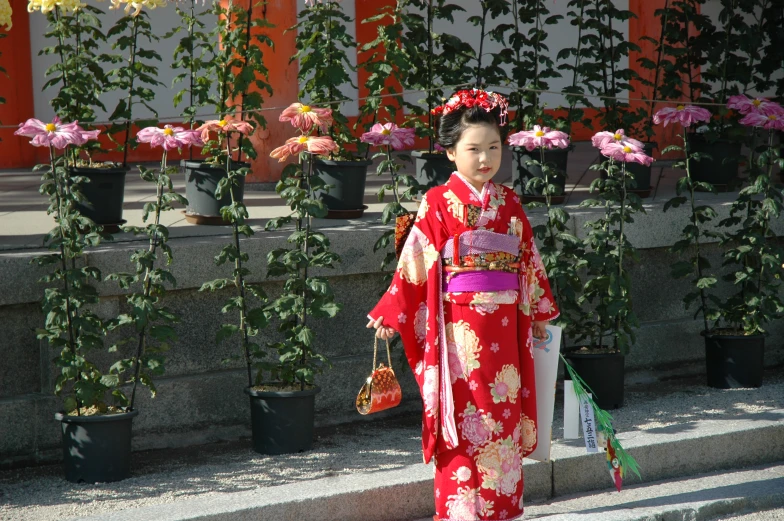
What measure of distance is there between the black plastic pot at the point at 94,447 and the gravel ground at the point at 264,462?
0.05 metres

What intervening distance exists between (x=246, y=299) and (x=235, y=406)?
0.54 metres

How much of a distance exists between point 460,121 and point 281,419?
5.60ft

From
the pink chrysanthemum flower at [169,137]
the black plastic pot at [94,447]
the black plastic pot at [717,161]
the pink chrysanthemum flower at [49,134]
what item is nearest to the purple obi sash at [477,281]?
the pink chrysanthemum flower at [169,137]

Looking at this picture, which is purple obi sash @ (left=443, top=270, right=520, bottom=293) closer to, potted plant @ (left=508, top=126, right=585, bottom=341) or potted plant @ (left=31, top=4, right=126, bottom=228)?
potted plant @ (left=508, top=126, right=585, bottom=341)

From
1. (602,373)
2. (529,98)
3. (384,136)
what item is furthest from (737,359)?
(384,136)

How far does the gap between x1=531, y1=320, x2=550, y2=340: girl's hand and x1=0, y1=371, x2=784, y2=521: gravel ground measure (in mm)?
911

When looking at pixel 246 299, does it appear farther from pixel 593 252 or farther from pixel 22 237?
pixel 593 252

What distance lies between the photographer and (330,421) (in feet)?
17.7

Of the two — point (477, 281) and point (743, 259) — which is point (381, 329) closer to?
point (477, 281)

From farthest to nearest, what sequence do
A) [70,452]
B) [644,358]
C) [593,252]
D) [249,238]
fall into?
[644,358]
[593,252]
[249,238]
[70,452]

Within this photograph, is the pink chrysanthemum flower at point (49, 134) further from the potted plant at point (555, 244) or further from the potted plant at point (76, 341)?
the potted plant at point (555, 244)

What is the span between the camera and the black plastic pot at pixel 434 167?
6.10m

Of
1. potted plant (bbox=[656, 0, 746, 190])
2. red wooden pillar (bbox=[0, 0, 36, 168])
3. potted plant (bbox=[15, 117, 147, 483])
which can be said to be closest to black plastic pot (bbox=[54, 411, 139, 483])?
potted plant (bbox=[15, 117, 147, 483])

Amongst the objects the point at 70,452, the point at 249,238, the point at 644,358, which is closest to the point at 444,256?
the point at 249,238
